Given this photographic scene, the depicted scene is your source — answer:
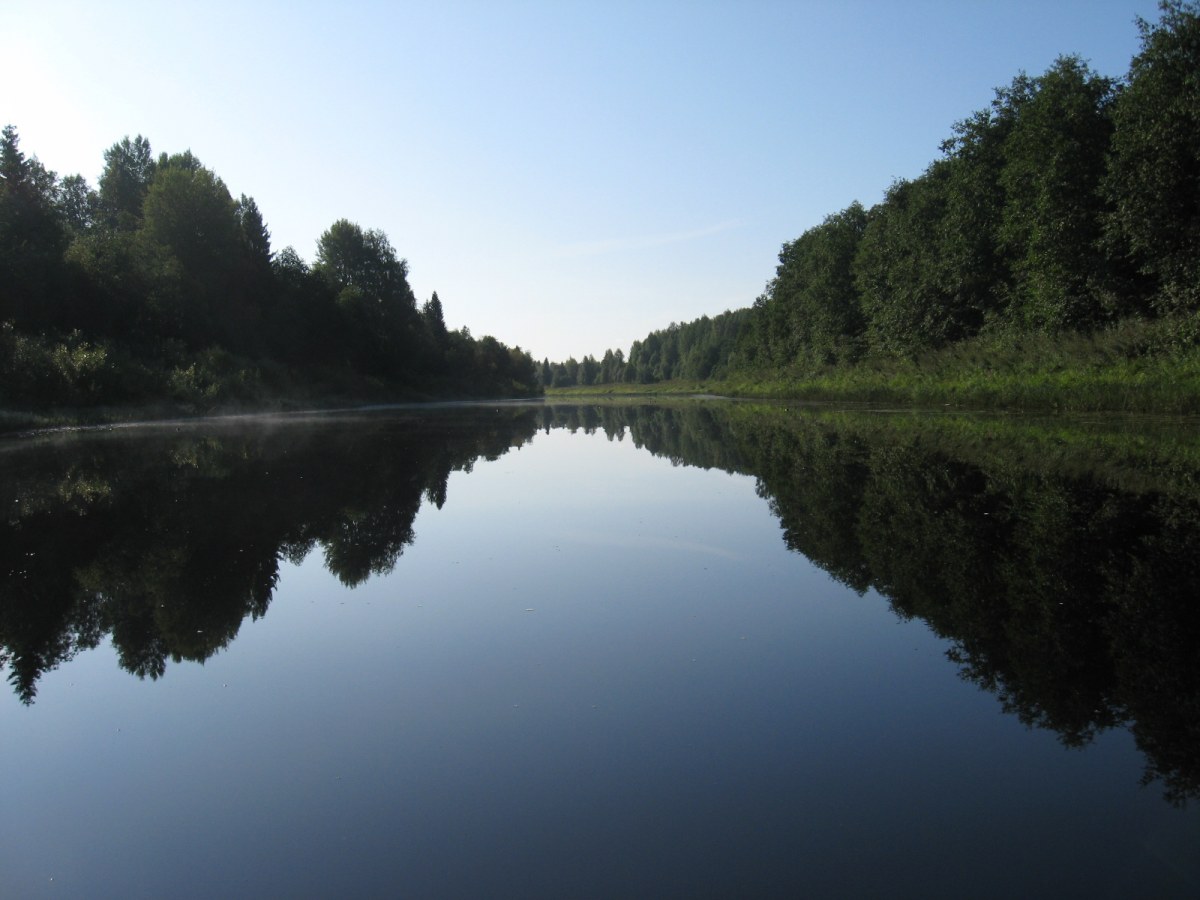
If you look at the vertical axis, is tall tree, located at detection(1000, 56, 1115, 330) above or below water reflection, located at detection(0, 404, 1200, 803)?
above

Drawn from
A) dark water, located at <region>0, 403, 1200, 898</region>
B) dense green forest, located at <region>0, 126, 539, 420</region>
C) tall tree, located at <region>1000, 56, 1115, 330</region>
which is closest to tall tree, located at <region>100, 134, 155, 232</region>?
dense green forest, located at <region>0, 126, 539, 420</region>

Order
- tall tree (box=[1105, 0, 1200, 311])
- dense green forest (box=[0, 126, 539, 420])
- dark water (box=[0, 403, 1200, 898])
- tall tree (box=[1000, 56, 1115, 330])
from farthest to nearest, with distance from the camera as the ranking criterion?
dense green forest (box=[0, 126, 539, 420]) → tall tree (box=[1000, 56, 1115, 330]) → tall tree (box=[1105, 0, 1200, 311]) → dark water (box=[0, 403, 1200, 898])

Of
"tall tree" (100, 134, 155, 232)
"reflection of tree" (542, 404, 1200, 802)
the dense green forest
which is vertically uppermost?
"tall tree" (100, 134, 155, 232)

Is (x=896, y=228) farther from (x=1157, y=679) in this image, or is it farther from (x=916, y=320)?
(x=1157, y=679)

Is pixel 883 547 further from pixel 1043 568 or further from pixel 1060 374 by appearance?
pixel 1060 374

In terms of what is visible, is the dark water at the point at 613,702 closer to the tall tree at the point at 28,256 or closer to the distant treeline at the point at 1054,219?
the distant treeline at the point at 1054,219

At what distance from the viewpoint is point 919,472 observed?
1355 cm

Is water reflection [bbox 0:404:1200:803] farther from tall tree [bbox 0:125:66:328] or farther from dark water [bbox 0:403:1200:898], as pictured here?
tall tree [bbox 0:125:66:328]

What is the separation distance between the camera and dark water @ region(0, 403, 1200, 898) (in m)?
3.15

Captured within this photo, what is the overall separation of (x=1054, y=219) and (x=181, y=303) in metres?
43.3

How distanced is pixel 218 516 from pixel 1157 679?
33.1 feet

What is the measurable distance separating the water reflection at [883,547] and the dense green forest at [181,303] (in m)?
22.8

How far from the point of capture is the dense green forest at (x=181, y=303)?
36625 mm

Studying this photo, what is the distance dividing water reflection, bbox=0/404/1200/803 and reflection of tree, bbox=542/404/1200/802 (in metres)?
0.02
